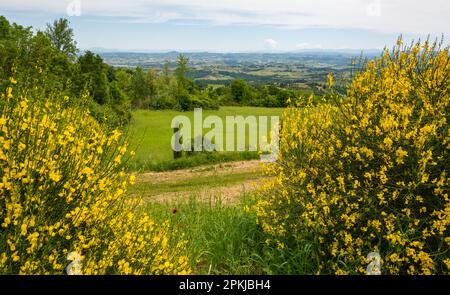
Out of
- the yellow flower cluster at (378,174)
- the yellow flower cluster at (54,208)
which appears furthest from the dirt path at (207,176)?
the yellow flower cluster at (54,208)

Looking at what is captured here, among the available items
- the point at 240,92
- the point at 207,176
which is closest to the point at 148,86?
the point at 240,92

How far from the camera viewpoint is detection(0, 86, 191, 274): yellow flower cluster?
10.4 feet

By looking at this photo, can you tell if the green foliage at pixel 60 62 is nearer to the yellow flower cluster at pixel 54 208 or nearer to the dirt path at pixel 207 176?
the dirt path at pixel 207 176

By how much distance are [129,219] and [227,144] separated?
65.7ft

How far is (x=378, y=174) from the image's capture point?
500 centimetres

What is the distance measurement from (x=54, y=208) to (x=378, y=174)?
Result: 3.43 metres

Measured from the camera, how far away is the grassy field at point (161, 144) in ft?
60.8

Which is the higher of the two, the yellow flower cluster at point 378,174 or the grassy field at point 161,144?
the yellow flower cluster at point 378,174

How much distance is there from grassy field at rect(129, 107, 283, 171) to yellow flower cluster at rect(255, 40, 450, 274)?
216cm

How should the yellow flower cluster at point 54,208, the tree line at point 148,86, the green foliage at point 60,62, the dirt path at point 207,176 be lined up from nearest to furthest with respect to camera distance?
1. the yellow flower cluster at point 54,208
2. the dirt path at point 207,176
3. the green foliage at point 60,62
4. the tree line at point 148,86

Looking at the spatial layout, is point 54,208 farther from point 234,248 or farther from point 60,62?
point 60,62

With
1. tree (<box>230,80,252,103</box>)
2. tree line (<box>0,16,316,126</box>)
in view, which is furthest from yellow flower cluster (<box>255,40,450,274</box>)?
tree (<box>230,80,252,103</box>)

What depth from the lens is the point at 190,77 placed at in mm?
60688

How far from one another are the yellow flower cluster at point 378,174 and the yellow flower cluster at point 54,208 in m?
2.05
